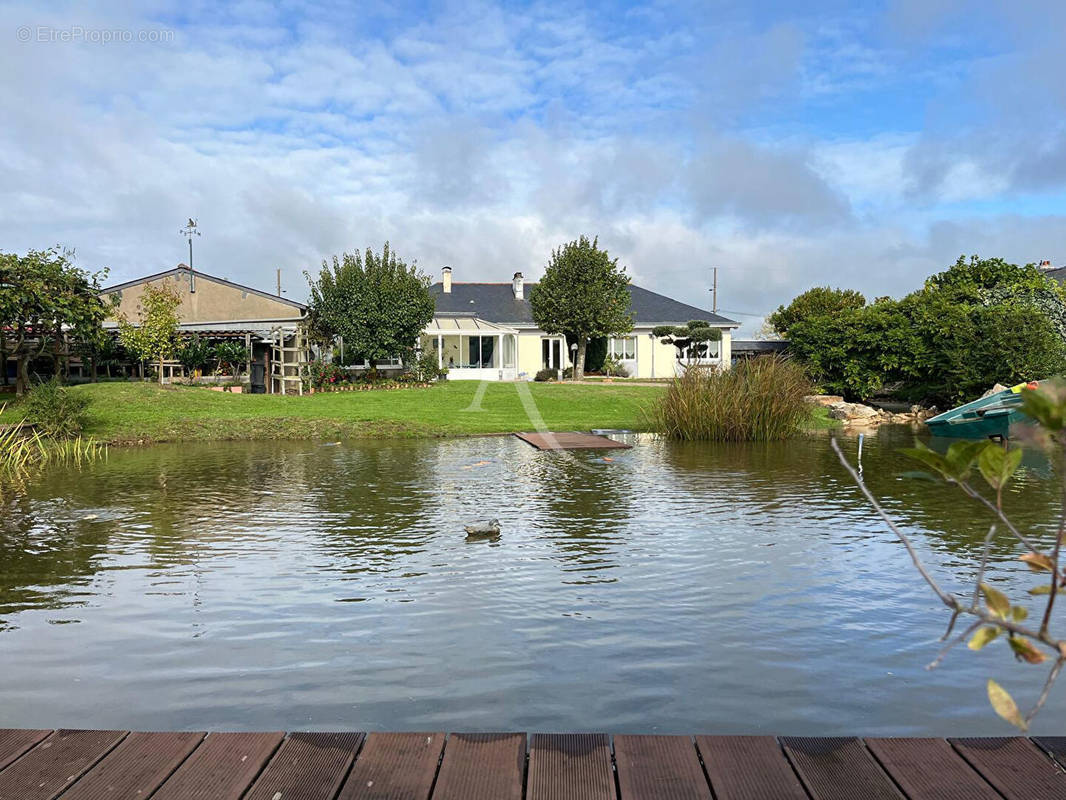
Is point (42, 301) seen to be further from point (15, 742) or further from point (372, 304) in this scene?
point (15, 742)

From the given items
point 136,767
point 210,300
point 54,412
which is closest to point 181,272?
point 210,300

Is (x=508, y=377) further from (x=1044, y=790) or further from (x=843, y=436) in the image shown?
(x=1044, y=790)

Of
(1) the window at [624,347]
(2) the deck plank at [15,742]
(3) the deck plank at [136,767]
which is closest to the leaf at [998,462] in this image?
(3) the deck plank at [136,767]

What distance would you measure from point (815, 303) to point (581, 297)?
23.2m

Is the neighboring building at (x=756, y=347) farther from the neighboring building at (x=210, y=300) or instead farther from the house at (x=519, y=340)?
the neighboring building at (x=210, y=300)

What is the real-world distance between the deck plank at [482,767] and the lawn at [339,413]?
16.3 metres

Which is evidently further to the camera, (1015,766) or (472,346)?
(472,346)

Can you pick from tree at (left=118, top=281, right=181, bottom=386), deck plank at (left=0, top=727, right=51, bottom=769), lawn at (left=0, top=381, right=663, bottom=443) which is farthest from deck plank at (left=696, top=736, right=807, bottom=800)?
tree at (left=118, top=281, right=181, bottom=386)

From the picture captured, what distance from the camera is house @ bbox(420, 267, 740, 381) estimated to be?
37.1m

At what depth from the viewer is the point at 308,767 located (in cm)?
316

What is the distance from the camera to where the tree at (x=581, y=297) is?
1398 inches

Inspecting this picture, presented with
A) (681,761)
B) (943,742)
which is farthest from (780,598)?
(681,761)

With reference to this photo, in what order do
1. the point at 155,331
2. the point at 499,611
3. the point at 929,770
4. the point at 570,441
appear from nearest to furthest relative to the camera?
the point at 929,770 < the point at 499,611 < the point at 570,441 < the point at 155,331

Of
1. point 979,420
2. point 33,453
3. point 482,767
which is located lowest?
point 482,767
